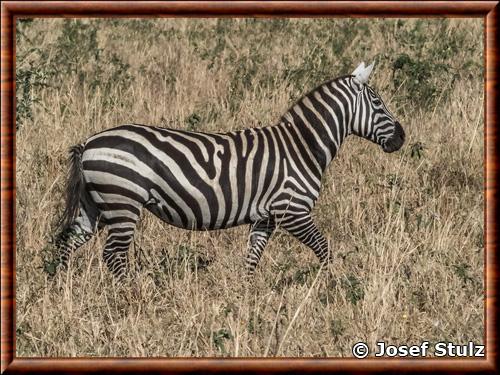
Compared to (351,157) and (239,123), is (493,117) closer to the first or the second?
(351,157)

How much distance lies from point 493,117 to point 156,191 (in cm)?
240

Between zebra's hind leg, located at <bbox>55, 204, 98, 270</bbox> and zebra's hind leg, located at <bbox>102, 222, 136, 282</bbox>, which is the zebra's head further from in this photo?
zebra's hind leg, located at <bbox>55, 204, 98, 270</bbox>

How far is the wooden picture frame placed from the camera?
5.38m

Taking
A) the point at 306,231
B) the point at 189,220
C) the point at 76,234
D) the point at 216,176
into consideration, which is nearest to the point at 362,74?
the point at 306,231

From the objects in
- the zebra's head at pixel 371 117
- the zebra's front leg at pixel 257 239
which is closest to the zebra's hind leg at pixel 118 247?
the zebra's front leg at pixel 257 239

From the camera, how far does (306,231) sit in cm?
715

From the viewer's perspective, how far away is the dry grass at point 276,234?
6094 mm

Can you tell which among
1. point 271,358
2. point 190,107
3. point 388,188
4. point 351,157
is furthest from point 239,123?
point 271,358

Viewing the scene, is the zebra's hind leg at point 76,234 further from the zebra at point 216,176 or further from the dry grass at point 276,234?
the dry grass at point 276,234

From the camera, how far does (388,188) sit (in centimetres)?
832

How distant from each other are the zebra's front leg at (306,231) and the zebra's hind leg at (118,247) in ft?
3.76

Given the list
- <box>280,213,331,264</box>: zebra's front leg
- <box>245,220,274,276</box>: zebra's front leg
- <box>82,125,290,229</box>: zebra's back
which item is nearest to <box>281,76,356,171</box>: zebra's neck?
<box>82,125,290,229</box>: zebra's back

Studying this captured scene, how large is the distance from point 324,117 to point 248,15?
4.84 feet

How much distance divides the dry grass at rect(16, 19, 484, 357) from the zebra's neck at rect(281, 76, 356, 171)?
0.70 metres
